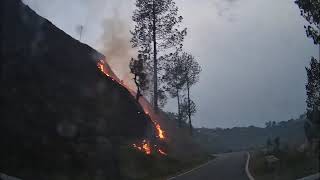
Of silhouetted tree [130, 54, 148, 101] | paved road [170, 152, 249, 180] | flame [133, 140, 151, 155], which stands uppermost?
silhouetted tree [130, 54, 148, 101]

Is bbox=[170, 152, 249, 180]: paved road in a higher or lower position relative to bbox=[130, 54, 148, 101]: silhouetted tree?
lower

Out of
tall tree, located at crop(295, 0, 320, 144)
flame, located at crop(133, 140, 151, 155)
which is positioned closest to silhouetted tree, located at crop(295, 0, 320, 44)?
tall tree, located at crop(295, 0, 320, 144)

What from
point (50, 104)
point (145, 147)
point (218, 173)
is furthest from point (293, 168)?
point (145, 147)

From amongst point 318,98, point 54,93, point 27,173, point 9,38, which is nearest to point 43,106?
point 54,93

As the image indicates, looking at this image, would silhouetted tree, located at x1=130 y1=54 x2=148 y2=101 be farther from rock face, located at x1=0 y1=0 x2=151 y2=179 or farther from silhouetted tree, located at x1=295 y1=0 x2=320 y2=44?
silhouetted tree, located at x1=295 y1=0 x2=320 y2=44

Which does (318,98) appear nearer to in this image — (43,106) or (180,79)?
(43,106)

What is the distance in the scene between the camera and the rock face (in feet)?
85.7

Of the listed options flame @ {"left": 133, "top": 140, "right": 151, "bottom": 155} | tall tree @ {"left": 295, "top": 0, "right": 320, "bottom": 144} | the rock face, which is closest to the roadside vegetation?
tall tree @ {"left": 295, "top": 0, "right": 320, "bottom": 144}

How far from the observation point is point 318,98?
30781mm

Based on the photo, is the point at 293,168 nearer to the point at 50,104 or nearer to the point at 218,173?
the point at 218,173

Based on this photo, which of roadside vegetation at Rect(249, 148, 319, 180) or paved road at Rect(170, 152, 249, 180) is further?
paved road at Rect(170, 152, 249, 180)

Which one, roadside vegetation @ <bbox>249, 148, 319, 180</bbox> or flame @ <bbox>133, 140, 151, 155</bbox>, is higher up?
flame @ <bbox>133, 140, 151, 155</bbox>

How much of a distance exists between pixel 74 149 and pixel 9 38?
8406mm

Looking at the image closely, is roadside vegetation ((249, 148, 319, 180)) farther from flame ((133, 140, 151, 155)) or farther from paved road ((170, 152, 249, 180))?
flame ((133, 140, 151, 155))
